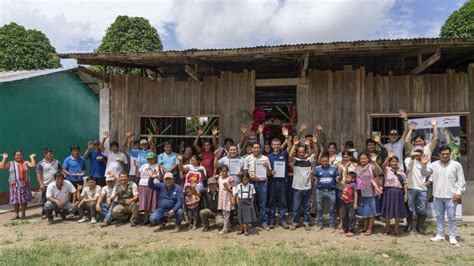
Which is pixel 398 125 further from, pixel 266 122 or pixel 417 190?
pixel 266 122

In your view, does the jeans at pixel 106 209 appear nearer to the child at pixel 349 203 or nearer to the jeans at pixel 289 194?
the jeans at pixel 289 194

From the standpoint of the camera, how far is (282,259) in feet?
15.6

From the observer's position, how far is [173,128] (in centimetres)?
866

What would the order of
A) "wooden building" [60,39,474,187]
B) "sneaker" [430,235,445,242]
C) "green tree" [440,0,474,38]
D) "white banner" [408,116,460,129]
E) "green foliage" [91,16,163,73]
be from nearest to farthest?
"sneaker" [430,235,445,242] < "white banner" [408,116,460,129] < "wooden building" [60,39,474,187] < "green tree" [440,0,474,38] < "green foliage" [91,16,163,73]

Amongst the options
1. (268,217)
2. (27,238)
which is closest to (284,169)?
(268,217)

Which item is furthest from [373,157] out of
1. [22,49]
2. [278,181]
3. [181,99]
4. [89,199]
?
[22,49]

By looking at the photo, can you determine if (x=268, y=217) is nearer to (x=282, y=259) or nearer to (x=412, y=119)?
(x=282, y=259)

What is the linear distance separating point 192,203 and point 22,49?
643 inches

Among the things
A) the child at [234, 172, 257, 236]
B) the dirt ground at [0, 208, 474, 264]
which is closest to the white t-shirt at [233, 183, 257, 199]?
the child at [234, 172, 257, 236]

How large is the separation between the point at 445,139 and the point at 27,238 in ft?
27.4

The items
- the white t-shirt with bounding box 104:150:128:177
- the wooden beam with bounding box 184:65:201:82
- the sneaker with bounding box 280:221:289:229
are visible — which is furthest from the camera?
the wooden beam with bounding box 184:65:201:82

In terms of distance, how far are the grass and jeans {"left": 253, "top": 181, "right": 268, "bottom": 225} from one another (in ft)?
3.91

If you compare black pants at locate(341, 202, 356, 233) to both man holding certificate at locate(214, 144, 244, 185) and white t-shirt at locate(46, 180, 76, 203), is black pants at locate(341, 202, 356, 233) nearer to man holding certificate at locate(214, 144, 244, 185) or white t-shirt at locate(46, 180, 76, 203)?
man holding certificate at locate(214, 144, 244, 185)

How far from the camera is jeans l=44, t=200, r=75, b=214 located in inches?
286
